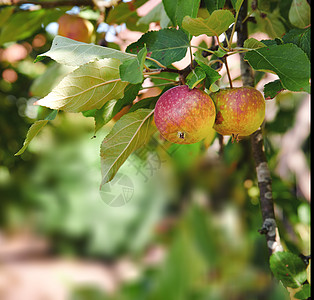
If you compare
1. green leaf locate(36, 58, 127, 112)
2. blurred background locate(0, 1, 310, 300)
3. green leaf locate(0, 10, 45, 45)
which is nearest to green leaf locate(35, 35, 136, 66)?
green leaf locate(36, 58, 127, 112)

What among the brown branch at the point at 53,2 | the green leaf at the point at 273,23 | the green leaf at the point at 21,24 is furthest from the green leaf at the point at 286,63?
the green leaf at the point at 21,24

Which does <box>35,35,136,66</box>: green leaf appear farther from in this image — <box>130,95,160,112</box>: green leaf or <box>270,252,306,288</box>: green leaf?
<box>270,252,306,288</box>: green leaf

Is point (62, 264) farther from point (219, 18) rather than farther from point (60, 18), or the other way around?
point (60, 18)

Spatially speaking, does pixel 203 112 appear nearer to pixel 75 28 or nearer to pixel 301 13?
pixel 301 13

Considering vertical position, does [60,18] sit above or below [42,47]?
above

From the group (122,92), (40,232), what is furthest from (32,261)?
(122,92)

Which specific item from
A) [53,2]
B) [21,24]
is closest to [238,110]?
[53,2]

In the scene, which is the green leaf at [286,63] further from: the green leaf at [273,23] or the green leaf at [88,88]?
the green leaf at [273,23]
